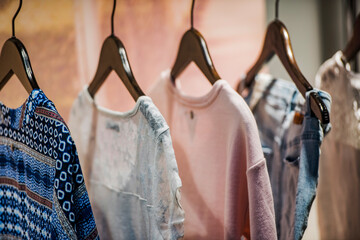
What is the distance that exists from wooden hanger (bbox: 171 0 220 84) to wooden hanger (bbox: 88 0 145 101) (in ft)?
0.48

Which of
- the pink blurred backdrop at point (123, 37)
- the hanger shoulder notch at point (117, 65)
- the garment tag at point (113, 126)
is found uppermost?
the pink blurred backdrop at point (123, 37)

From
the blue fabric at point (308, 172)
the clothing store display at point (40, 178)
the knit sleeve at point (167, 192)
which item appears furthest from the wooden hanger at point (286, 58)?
the clothing store display at point (40, 178)

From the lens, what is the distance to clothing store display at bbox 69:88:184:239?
25.5 inches

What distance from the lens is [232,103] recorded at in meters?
0.71

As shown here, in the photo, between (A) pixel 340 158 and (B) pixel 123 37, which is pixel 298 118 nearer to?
(A) pixel 340 158

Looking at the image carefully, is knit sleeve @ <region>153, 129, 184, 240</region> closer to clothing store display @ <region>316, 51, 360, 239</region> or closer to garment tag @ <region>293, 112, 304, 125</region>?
garment tag @ <region>293, 112, 304, 125</region>

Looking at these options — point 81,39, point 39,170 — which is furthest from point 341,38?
point 39,170

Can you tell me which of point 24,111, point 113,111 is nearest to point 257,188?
point 113,111

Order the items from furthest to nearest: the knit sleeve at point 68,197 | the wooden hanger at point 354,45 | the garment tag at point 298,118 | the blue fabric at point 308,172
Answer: the wooden hanger at point 354,45
the garment tag at point 298,118
the blue fabric at point 308,172
the knit sleeve at point 68,197

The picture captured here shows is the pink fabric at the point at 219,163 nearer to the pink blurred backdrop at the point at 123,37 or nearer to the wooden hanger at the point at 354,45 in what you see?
the pink blurred backdrop at the point at 123,37

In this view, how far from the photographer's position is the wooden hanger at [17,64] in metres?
0.69

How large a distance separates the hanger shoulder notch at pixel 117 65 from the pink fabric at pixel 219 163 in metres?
0.15

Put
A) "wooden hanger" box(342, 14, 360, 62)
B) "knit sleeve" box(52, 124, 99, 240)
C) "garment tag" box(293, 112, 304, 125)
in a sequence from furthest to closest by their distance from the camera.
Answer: "wooden hanger" box(342, 14, 360, 62) → "garment tag" box(293, 112, 304, 125) → "knit sleeve" box(52, 124, 99, 240)

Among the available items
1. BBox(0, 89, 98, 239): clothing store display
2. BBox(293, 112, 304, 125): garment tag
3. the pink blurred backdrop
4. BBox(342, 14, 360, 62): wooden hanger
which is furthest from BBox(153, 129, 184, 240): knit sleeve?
BBox(342, 14, 360, 62): wooden hanger
